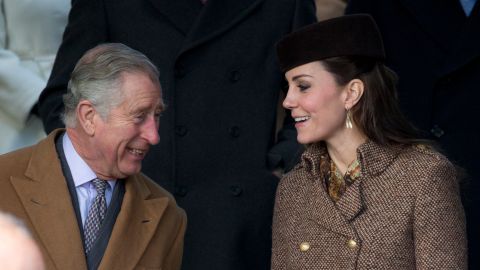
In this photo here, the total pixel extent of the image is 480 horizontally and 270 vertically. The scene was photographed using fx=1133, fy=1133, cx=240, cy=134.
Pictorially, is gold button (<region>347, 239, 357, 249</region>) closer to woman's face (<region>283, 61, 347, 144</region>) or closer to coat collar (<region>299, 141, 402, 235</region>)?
coat collar (<region>299, 141, 402, 235</region>)

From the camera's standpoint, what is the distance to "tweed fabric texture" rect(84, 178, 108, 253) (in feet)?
13.8

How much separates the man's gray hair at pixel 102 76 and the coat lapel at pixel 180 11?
66cm

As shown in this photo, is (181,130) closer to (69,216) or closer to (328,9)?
(69,216)

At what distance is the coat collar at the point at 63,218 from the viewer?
13.4ft

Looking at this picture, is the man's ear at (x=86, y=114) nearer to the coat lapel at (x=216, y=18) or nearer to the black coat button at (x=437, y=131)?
the coat lapel at (x=216, y=18)

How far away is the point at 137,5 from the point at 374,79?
117 cm

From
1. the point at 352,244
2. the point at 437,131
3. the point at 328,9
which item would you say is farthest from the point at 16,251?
the point at 328,9

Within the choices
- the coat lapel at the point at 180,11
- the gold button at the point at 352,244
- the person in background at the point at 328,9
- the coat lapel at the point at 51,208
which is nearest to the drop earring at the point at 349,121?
the gold button at the point at 352,244

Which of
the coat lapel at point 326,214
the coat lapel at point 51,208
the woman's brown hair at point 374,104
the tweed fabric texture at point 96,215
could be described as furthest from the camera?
the woman's brown hair at point 374,104

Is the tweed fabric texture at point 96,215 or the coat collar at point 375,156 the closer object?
the tweed fabric texture at point 96,215

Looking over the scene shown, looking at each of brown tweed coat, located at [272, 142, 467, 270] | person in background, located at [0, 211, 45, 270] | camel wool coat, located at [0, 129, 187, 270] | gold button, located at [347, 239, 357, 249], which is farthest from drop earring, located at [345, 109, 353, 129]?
person in background, located at [0, 211, 45, 270]

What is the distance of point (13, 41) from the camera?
5.41 metres

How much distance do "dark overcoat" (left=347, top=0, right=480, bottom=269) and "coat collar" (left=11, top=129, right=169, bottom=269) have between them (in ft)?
4.82

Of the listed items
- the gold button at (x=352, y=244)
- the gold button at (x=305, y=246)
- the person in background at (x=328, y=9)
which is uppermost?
the person in background at (x=328, y=9)
